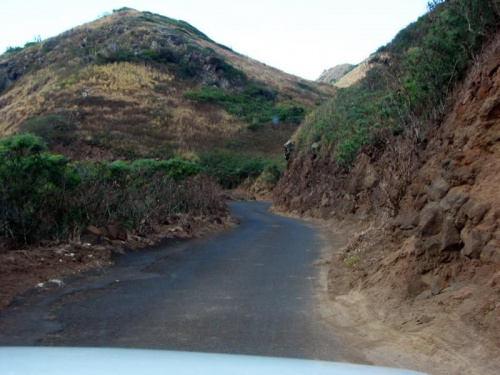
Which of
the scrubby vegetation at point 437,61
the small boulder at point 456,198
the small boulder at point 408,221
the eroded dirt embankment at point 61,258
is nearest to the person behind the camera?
the small boulder at point 456,198

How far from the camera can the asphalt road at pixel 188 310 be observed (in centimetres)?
643

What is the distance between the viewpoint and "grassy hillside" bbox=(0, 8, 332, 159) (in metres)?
56.2

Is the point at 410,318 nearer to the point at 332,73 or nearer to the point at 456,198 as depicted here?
the point at 456,198

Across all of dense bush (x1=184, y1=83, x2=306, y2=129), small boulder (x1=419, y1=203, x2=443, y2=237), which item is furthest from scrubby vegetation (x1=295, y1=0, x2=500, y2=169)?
dense bush (x1=184, y1=83, x2=306, y2=129)

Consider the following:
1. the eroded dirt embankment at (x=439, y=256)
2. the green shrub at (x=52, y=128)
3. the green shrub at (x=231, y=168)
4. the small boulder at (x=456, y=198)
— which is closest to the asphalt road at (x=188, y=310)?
the eroded dirt embankment at (x=439, y=256)

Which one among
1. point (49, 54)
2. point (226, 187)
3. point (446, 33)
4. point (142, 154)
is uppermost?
point (49, 54)

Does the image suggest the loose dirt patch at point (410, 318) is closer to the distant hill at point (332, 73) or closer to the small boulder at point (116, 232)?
the small boulder at point (116, 232)

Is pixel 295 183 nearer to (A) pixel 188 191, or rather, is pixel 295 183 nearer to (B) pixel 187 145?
(A) pixel 188 191

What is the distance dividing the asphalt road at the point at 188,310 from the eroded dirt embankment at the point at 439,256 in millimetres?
669

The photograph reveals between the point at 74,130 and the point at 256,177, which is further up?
the point at 74,130

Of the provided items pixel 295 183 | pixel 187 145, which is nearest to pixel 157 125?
pixel 187 145

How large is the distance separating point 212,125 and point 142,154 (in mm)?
16488

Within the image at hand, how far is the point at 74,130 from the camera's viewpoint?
2157 inches

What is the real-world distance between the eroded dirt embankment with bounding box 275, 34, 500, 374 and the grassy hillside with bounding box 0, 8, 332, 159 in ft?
119
